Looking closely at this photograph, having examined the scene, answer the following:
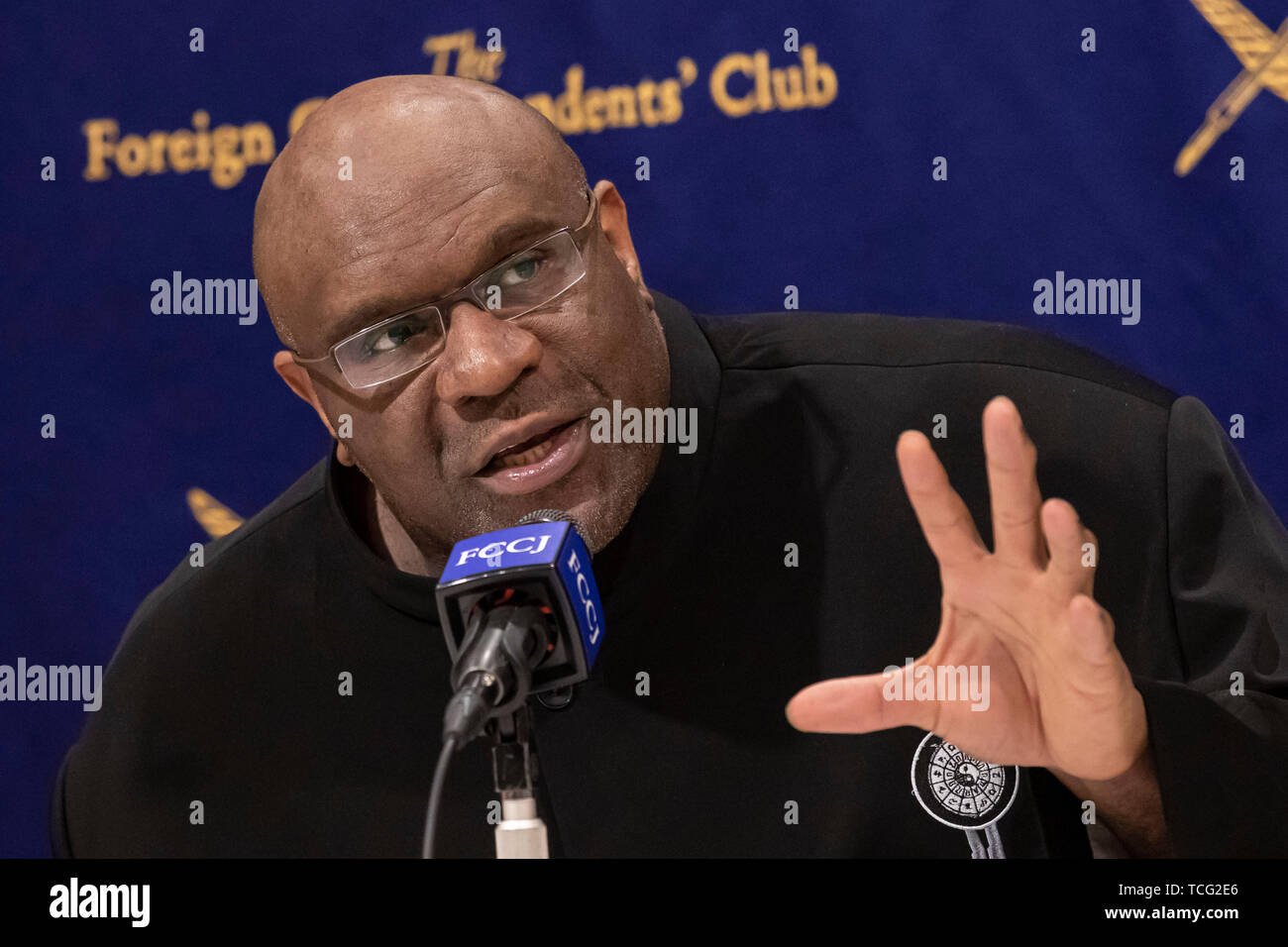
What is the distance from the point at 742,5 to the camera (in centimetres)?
157

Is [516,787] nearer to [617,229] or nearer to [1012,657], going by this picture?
[1012,657]

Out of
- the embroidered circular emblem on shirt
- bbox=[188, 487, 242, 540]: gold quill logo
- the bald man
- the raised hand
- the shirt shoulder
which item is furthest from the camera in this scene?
bbox=[188, 487, 242, 540]: gold quill logo

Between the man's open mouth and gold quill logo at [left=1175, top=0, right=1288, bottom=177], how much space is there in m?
0.78

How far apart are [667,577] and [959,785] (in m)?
0.35

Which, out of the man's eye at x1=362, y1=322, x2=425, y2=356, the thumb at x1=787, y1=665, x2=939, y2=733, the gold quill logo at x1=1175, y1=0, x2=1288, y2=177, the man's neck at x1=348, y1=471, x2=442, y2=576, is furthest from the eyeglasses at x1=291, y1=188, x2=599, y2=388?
the gold quill logo at x1=1175, y1=0, x2=1288, y2=177

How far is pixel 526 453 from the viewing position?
51.4 inches

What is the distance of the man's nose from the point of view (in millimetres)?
1250

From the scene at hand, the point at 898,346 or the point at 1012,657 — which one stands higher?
the point at 898,346

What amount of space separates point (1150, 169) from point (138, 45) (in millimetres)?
1163

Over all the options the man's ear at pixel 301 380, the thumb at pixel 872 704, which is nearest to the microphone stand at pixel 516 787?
the thumb at pixel 872 704

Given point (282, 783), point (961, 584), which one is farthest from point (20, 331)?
point (961, 584)

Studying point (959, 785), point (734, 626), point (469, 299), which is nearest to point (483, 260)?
point (469, 299)

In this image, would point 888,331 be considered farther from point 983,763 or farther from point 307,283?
point 307,283

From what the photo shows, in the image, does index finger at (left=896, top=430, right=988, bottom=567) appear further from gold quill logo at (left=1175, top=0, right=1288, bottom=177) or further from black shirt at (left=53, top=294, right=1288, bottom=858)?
gold quill logo at (left=1175, top=0, right=1288, bottom=177)
